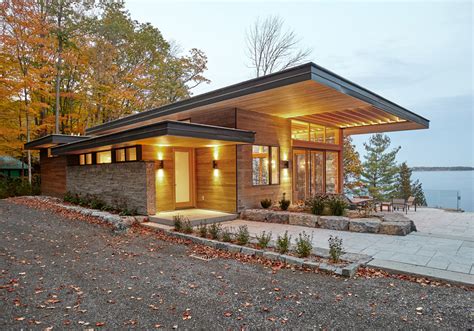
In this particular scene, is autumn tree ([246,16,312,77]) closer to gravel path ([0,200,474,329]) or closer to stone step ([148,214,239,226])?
stone step ([148,214,239,226])

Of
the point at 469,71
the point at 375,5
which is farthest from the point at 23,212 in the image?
the point at 469,71

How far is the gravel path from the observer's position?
3086 mm

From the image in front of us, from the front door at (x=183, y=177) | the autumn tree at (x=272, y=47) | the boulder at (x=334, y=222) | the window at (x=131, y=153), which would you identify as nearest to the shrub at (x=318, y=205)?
the boulder at (x=334, y=222)

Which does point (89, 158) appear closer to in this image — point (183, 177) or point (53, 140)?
point (53, 140)

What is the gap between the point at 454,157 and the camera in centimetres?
4578

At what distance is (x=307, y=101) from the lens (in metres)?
8.28

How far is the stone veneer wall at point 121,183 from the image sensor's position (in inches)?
359

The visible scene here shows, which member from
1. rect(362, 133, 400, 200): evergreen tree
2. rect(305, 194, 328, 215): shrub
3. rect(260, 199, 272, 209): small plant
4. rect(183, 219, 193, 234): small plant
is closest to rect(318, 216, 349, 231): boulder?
rect(305, 194, 328, 215): shrub

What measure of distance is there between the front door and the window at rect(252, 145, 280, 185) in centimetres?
244

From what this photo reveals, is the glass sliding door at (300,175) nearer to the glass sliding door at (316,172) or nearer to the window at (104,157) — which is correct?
the glass sliding door at (316,172)

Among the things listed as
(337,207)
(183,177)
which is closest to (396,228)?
(337,207)

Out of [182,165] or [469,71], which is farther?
[469,71]

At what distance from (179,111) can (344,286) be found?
321 inches

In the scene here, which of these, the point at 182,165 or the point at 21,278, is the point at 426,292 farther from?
the point at 182,165
